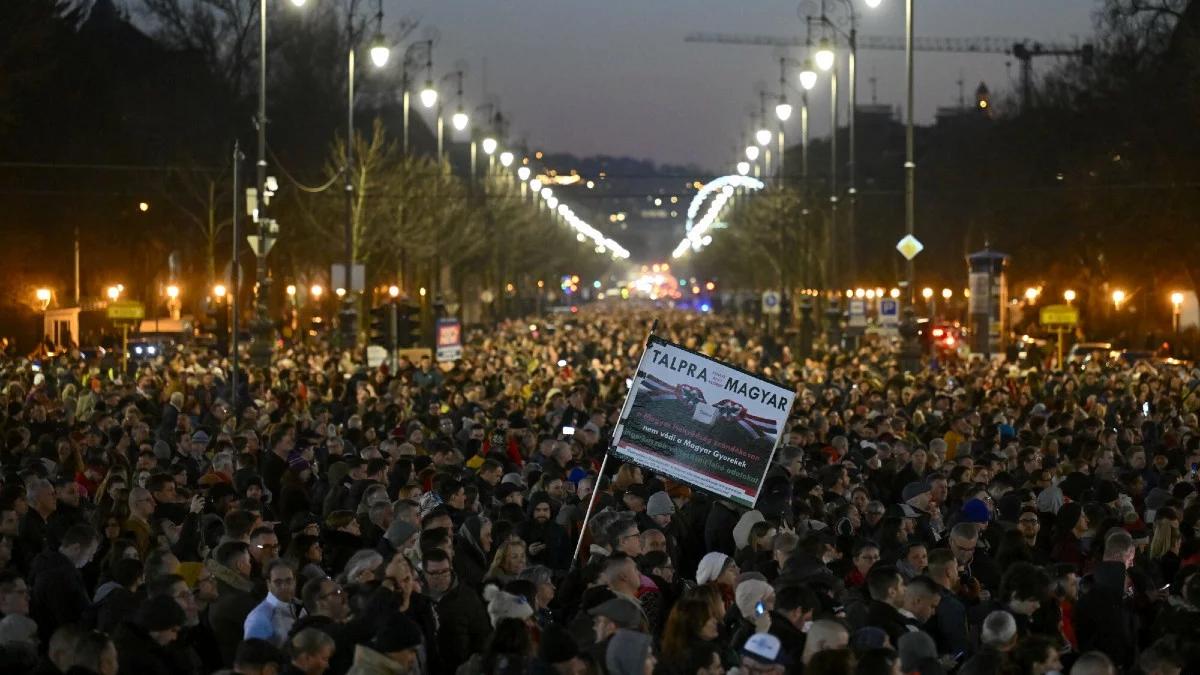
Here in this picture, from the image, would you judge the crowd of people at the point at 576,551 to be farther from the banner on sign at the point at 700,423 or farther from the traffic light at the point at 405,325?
the traffic light at the point at 405,325

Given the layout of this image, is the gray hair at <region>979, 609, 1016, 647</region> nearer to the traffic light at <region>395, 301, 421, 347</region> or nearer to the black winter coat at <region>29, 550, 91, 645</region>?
the black winter coat at <region>29, 550, 91, 645</region>

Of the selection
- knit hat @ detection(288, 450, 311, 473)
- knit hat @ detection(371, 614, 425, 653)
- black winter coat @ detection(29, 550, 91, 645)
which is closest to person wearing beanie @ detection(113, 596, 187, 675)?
knit hat @ detection(371, 614, 425, 653)

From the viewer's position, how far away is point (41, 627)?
425 inches

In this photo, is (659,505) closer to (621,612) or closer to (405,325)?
(621,612)

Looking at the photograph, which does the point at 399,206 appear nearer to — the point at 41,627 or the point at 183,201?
the point at 183,201

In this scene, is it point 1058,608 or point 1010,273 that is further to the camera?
point 1010,273

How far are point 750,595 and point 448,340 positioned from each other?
2827cm

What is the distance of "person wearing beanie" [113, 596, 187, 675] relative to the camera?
347 inches

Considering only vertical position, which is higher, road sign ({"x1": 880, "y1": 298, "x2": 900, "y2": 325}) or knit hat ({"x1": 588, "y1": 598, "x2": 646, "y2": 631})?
road sign ({"x1": 880, "y1": 298, "x2": 900, "y2": 325})

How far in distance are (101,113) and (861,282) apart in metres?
48.7

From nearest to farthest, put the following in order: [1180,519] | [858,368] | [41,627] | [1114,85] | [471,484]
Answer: [41,627] → [1180,519] → [471,484] → [858,368] → [1114,85]

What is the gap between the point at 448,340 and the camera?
37.9 m

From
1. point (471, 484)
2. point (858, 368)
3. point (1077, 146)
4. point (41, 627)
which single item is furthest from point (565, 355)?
point (41, 627)

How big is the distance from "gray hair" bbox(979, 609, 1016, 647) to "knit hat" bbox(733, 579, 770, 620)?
119cm
